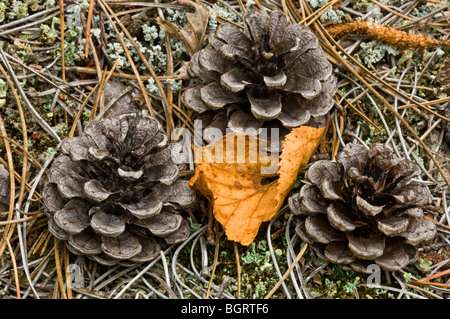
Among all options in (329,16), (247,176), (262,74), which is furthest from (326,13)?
(247,176)

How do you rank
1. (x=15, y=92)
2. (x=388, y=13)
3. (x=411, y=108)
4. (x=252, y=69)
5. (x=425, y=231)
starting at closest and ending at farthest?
1. (x=425, y=231)
2. (x=252, y=69)
3. (x=15, y=92)
4. (x=411, y=108)
5. (x=388, y=13)

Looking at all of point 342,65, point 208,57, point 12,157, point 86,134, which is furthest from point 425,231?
point 12,157

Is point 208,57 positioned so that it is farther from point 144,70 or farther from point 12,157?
point 12,157

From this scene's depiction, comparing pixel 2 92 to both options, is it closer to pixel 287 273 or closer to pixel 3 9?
pixel 3 9

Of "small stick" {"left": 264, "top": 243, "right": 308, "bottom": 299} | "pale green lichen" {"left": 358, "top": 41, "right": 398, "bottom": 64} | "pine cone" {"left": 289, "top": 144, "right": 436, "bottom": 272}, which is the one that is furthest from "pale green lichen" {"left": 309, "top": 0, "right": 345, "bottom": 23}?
"small stick" {"left": 264, "top": 243, "right": 308, "bottom": 299}

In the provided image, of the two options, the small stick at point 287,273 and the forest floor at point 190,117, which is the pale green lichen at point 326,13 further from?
the small stick at point 287,273

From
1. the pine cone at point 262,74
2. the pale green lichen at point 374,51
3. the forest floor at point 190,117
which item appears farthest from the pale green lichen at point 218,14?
the pale green lichen at point 374,51

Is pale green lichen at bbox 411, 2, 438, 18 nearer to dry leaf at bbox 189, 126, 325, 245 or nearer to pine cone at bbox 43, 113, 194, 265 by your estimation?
dry leaf at bbox 189, 126, 325, 245

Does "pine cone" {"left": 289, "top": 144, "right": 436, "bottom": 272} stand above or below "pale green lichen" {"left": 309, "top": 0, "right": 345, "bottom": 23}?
below
